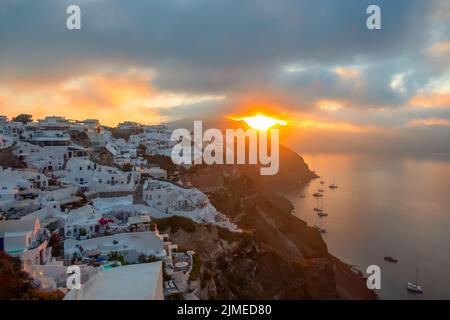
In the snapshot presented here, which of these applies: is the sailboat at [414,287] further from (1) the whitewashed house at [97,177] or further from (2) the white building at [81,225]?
(2) the white building at [81,225]

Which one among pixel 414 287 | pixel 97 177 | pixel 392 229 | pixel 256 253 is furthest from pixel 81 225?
pixel 392 229

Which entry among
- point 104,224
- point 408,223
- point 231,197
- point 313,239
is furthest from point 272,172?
point 104,224

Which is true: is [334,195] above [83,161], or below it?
below

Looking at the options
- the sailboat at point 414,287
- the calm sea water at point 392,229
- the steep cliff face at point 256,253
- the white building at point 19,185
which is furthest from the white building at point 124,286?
the sailboat at point 414,287

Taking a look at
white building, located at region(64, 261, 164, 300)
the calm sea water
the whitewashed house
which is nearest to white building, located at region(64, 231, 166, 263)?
white building, located at region(64, 261, 164, 300)

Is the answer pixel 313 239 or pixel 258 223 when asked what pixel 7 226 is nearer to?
pixel 258 223
